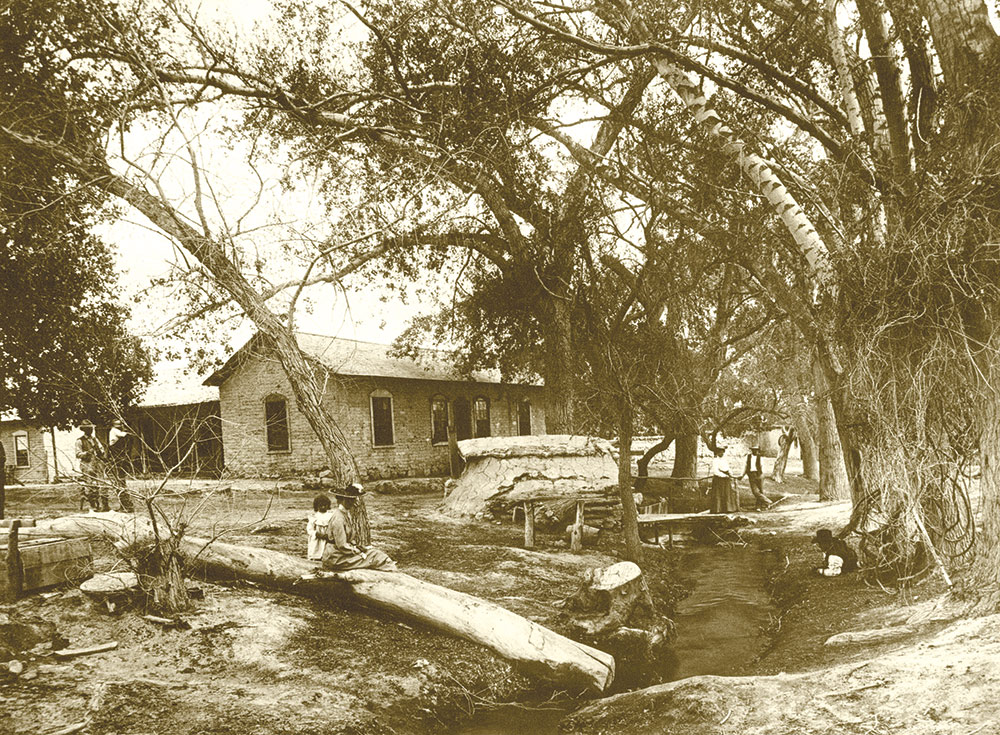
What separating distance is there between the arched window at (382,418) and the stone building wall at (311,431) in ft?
0.40

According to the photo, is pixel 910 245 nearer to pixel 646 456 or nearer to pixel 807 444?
pixel 646 456

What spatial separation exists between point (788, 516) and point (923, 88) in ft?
38.6

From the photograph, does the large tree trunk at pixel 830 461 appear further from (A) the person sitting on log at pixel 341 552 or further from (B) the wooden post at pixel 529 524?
(A) the person sitting on log at pixel 341 552

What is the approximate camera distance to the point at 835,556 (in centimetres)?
1122

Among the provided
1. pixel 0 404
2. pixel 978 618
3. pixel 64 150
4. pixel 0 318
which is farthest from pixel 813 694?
pixel 0 404

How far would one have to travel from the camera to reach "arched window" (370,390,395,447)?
2509 cm

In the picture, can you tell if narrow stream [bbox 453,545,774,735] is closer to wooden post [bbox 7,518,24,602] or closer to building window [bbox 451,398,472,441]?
wooden post [bbox 7,518,24,602]

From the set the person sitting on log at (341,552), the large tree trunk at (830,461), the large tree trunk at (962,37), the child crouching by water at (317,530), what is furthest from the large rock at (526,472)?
the large tree trunk at (962,37)

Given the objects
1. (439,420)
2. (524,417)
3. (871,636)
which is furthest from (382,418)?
(871,636)

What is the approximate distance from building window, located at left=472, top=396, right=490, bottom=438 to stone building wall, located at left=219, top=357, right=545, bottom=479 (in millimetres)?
2665

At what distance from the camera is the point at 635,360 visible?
12484 millimetres

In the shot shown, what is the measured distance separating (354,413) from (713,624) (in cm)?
1617

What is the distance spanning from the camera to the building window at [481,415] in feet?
95.6

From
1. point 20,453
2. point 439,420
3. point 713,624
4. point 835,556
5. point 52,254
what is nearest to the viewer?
point 713,624
